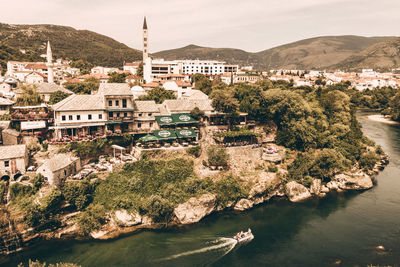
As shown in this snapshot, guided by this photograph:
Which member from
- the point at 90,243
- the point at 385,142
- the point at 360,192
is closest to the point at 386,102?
the point at 385,142

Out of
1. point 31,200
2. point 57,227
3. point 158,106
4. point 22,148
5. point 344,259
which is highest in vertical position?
point 158,106

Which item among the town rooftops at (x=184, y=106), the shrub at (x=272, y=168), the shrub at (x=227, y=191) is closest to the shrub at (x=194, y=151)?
the shrub at (x=227, y=191)

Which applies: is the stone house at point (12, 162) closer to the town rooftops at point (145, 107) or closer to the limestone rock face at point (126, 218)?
the limestone rock face at point (126, 218)

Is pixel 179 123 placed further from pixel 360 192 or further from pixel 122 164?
pixel 360 192

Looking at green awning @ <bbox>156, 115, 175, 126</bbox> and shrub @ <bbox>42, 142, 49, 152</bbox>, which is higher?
green awning @ <bbox>156, 115, 175, 126</bbox>

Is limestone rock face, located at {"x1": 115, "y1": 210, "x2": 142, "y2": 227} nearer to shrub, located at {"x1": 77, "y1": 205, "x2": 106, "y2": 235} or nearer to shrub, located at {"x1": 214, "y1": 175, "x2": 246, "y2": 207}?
shrub, located at {"x1": 77, "y1": 205, "x2": 106, "y2": 235}

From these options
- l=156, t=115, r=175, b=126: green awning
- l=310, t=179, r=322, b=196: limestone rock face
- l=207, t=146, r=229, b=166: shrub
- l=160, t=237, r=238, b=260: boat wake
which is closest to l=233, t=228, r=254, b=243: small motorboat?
l=160, t=237, r=238, b=260: boat wake
